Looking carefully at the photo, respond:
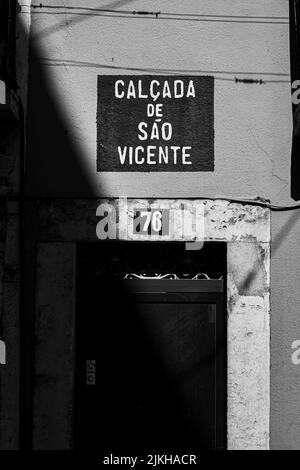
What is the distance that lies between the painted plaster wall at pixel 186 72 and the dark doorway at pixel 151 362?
607 mm

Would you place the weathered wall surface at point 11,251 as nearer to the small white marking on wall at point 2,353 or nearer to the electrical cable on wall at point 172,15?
the small white marking on wall at point 2,353

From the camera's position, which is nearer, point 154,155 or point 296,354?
point 296,354

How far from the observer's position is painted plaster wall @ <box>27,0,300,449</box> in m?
9.39

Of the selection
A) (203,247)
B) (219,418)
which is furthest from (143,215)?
(219,418)

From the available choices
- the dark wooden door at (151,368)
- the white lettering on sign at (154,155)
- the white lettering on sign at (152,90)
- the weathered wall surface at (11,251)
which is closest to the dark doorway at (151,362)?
the dark wooden door at (151,368)

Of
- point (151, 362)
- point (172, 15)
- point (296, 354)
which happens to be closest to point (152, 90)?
point (172, 15)

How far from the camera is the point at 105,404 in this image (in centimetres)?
938

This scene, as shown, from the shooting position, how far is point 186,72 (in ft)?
31.2

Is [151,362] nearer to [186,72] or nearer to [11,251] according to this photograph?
[11,251]

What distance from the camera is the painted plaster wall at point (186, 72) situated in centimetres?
939

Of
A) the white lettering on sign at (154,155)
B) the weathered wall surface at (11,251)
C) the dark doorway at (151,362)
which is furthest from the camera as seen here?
the white lettering on sign at (154,155)

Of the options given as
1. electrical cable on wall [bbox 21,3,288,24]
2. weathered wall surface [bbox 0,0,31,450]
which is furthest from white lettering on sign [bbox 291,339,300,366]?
electrical cable on wall [bbox 21,3,288,24]

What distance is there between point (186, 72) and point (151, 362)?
106 inches
